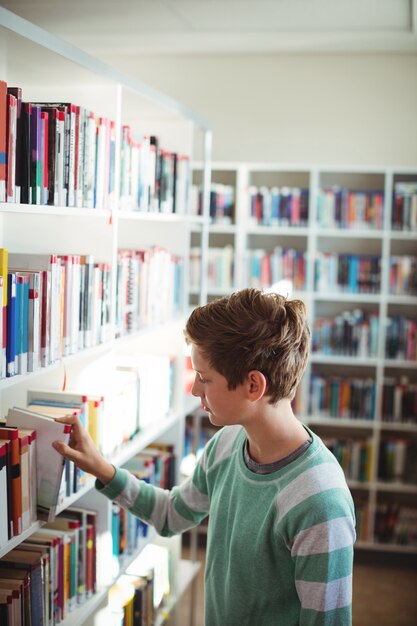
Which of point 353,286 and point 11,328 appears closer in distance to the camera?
point 11,328

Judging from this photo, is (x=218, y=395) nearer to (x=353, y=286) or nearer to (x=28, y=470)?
(x=28, y=470)

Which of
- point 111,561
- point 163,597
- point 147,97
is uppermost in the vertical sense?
point 147,97

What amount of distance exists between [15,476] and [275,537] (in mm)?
607

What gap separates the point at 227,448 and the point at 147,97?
125cm

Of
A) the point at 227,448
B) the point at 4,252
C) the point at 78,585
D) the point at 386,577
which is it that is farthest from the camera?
the point at 386,577

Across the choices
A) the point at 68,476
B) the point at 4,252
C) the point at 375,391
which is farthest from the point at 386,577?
the point at 4,252

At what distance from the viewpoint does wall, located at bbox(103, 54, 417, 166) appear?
15.0 ft

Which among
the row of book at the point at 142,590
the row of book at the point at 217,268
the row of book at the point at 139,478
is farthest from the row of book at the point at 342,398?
the row of book at the point at 142,590

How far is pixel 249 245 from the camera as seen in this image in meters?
4.72

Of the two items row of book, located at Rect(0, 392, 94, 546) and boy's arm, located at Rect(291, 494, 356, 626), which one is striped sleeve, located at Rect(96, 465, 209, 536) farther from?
boy's arm, located at Rect(291, 494, 356, 626)

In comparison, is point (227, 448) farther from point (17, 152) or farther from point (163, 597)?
point (163, 597)

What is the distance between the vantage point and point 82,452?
1.79 meters

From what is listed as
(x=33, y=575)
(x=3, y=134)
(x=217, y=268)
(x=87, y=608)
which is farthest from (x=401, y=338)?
(x=3, y=134)

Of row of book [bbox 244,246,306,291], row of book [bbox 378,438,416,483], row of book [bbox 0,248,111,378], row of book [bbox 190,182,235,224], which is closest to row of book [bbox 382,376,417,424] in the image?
row of book [bbox 378,438,416,483]
